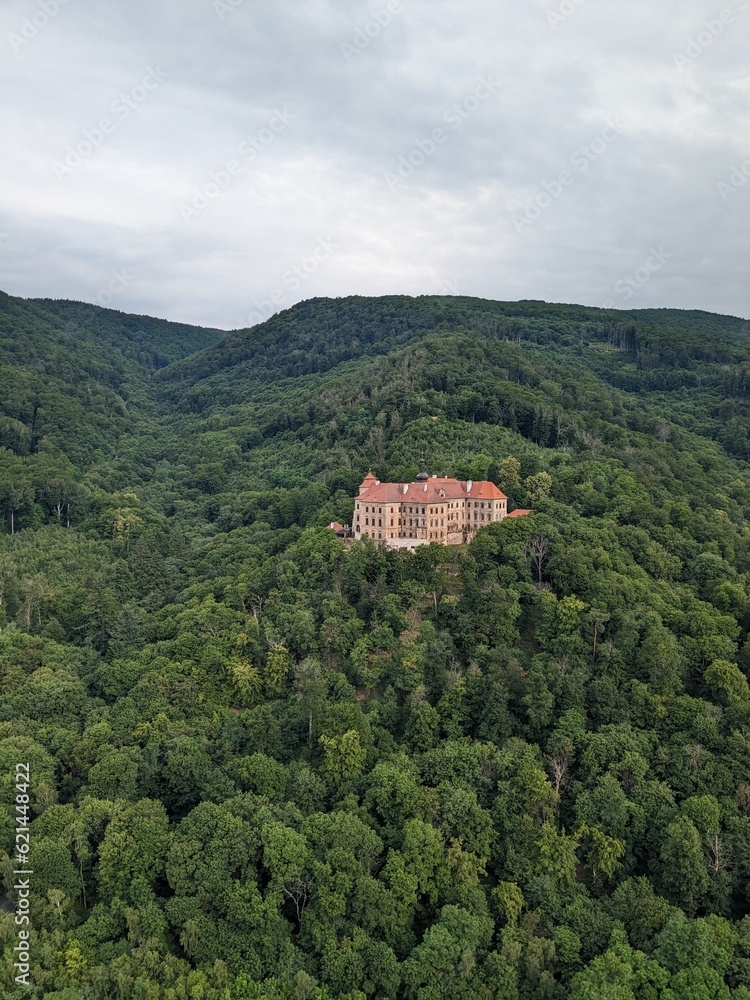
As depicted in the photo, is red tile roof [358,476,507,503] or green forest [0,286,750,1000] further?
red tile roof [358,476,507,503]

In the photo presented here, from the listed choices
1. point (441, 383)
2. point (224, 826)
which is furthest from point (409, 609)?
point (441, 383)

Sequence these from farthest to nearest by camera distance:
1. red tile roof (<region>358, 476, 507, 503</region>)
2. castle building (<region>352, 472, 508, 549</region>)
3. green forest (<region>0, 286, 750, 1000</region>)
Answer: red tile roof (<region>358, 476, 507, 503</region>) → castle building (<region>352, 472, 508, 549</region>) → green forest (<region>0, 286, 750, 1000</region>)

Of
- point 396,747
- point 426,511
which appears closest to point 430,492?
point 426,511

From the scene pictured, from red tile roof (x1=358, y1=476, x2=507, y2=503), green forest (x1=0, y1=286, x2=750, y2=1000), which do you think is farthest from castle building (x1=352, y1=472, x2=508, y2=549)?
green forest (x1=0, y1=286, x2=750, y2=1000)

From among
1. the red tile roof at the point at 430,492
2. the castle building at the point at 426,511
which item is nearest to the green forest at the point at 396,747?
the castle building at the point at 426,511

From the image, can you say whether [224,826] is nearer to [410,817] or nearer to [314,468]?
[410,817]

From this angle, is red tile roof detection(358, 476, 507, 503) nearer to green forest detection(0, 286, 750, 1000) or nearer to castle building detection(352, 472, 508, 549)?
castle building detection(352, 472, 508, 549)

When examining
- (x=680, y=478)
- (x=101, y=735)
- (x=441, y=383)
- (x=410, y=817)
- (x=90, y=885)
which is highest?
(x=441, y=383)
